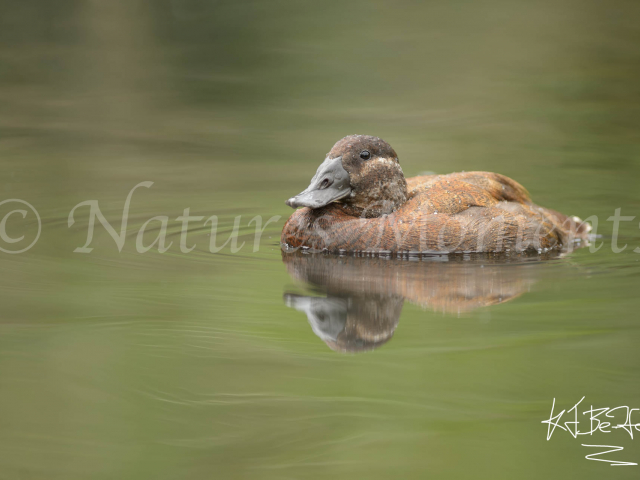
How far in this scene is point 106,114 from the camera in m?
13.8

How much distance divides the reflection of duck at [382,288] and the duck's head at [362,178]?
0.57 meters

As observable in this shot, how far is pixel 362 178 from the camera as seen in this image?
23.5 feet

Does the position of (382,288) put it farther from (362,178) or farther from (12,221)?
(12,221)

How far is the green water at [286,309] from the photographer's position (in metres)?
3.71

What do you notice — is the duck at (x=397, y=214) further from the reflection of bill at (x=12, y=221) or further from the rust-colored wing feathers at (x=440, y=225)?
the reflection of bill at (x=12, y=221)

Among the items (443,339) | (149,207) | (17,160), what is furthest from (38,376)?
(17,160)

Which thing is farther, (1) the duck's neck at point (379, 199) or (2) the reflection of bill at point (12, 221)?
(1) the duck's neck at point (379, 199)

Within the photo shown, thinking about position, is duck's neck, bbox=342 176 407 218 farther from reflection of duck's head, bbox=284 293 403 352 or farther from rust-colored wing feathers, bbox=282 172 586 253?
reflection of duck's head, bbox=284 293 403 352

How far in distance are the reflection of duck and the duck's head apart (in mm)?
575

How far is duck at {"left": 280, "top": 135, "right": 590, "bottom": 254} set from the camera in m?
6.89
